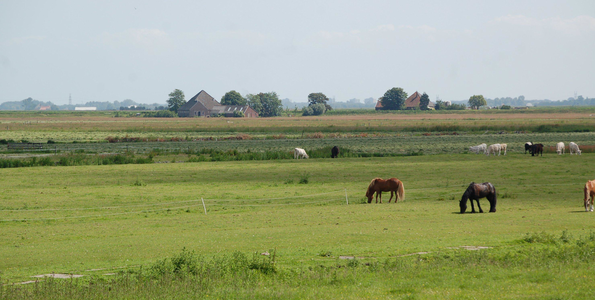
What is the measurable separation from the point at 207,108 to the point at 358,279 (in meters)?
177

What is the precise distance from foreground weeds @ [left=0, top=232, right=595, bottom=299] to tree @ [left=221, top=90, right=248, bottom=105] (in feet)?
603

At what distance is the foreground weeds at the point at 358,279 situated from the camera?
33.1 feet

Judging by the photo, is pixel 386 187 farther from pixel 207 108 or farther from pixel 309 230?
pixel 207 108

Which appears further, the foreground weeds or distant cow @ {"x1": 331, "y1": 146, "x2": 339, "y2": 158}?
distant cow @ {"x1": 331, "y1": 146, "x2": 339, "y2": 158}

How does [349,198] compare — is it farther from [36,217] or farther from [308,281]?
[308,281]

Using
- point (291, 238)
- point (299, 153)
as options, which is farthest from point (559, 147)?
point (291, 238)

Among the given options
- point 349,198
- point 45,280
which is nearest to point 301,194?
point 349,198

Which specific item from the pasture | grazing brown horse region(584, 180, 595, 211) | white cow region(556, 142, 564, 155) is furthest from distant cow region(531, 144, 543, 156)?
grazing brown horse region(584, 180, 595, 211)

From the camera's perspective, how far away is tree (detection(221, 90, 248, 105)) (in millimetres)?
194875

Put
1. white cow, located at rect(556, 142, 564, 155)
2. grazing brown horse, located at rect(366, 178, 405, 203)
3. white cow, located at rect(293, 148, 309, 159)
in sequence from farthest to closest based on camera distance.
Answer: white cow, located at rect(556, 142, 564, 155), white cow, located at rect(293, 148, 309, 159), grazing brown horse, located at rect(366, 178, 405, 203)

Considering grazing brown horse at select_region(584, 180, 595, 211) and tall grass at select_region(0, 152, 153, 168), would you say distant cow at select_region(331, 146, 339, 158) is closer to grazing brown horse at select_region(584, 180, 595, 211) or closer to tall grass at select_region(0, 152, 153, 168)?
tall grass at select_region(0, 152, 153, 168)

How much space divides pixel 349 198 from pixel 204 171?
53.0 feet

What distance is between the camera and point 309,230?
17.7 metres

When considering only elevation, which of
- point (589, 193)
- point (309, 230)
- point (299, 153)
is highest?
point (589, 193)
